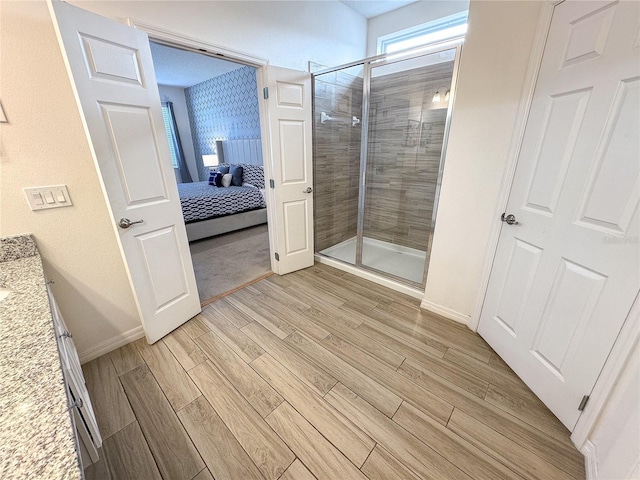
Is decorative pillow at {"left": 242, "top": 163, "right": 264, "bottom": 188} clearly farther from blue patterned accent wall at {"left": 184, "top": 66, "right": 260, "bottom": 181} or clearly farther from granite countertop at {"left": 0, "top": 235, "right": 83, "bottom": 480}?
granite countertop at {"left": 0, "top": 235, "right": 83, "bottom": 480}

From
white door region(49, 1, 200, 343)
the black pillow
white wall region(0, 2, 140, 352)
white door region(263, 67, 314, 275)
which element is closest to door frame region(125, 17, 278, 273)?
white door region(263, 67, 314, 275)

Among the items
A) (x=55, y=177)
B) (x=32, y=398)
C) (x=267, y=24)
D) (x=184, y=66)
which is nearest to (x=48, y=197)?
(x=55, y=177)

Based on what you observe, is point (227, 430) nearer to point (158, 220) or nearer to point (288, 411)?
point (288, 411)

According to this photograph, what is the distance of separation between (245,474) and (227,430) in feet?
0.76

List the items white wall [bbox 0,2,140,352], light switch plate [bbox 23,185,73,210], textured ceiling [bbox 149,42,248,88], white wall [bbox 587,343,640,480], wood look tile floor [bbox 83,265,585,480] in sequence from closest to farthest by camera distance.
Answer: white wall [bbox 587,343,640,480], wood look tile floor [bbox 83,265,585,480], white wall [bbox 0,2,140,352], light switch plate [bbox 23,185,73,210], textured ceiling [bbox 149,42,248,88]

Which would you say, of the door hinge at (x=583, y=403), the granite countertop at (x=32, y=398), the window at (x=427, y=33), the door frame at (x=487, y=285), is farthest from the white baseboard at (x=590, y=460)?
the window at (x=427, y=33)

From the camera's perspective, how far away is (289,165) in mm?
2488

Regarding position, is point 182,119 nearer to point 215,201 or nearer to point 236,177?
point 236,177

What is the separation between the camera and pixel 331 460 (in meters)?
1.18

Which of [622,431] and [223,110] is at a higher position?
[223,110]

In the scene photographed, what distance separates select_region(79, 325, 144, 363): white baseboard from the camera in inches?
67.8

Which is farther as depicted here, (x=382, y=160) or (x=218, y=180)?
(x=218, y=180)

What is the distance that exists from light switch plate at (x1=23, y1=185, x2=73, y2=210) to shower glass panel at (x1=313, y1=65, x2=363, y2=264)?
2010mm

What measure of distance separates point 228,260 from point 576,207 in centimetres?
311
